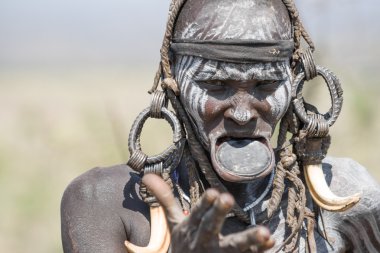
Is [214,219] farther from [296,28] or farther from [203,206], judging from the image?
[296,28]

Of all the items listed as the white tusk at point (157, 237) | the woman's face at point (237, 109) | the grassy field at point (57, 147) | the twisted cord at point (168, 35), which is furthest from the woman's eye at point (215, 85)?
the grassy field at point (57, 147)

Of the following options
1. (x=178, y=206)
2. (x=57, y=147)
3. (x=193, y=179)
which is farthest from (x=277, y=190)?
(x=57, y=147)

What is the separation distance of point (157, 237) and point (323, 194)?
0.70 metres

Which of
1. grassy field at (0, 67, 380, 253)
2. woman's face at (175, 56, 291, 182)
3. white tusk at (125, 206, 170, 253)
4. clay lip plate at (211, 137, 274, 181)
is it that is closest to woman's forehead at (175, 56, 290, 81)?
woman's face at (175, 56, 291, 182)

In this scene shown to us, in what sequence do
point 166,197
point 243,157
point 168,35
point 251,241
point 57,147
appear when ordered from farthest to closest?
point 57,147 → point 168,35 → point 243,157 → point 166,197 → point 251,241

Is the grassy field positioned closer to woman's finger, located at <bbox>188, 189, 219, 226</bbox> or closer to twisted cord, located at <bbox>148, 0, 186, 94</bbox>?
twisted cord, located at <bbox>148, 0, 186, 94</bbox>

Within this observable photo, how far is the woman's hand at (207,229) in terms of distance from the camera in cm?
372

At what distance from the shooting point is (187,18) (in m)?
4.74

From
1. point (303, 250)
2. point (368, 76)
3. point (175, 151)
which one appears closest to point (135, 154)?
point (175, 151)

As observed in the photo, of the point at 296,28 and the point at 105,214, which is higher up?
the point at 296,28

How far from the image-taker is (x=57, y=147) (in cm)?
1500

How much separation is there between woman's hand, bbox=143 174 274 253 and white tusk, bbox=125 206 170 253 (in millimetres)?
593

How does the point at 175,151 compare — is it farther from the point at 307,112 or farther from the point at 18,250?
the point at 18,250

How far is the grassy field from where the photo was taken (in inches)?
454
